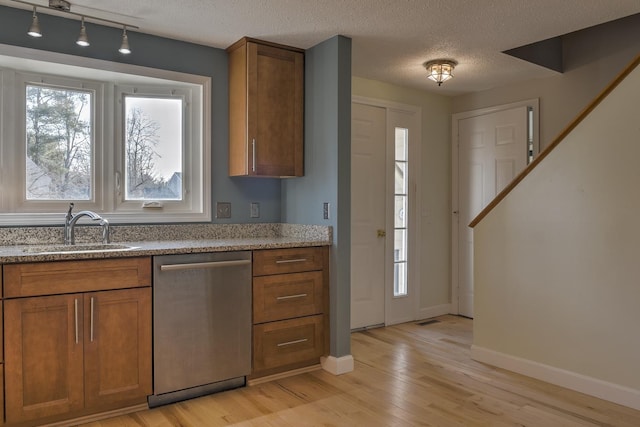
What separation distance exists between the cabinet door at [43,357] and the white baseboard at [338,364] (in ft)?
4.98

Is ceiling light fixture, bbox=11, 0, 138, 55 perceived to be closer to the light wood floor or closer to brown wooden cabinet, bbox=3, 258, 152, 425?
brown wooden cabinet, bbox=3, 258, 152, 425

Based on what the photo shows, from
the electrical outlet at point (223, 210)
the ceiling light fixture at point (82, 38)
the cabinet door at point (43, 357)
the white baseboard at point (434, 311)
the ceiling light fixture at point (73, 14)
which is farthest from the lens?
the white baseboard at point (434, 311)

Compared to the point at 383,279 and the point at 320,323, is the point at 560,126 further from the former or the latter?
the point at 320,323

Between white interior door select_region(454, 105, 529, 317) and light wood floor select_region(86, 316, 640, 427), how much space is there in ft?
5.07

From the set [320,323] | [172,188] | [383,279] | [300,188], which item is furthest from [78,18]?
[383,279]

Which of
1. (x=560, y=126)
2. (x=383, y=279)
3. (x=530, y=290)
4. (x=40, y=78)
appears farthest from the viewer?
(x=383, y=279)

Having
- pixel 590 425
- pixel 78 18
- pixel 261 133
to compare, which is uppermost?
pixel 78 18

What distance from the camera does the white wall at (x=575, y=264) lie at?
268cm

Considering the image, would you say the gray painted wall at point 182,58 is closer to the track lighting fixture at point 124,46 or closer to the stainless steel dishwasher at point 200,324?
the track lighting fixture at point 124,46

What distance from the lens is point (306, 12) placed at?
9.08 feet

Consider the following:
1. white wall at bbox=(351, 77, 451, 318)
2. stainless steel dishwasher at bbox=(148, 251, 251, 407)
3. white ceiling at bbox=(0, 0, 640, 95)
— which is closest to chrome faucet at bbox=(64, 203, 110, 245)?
stainless steel dishwasher at bbox=(148, 251, 251, 407)

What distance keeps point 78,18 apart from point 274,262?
6.21 ft

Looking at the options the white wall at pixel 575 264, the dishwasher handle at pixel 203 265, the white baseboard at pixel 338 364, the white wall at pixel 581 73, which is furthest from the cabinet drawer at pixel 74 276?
the white wall at pixel 581 73

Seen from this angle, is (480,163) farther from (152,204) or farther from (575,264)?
(152,204)
